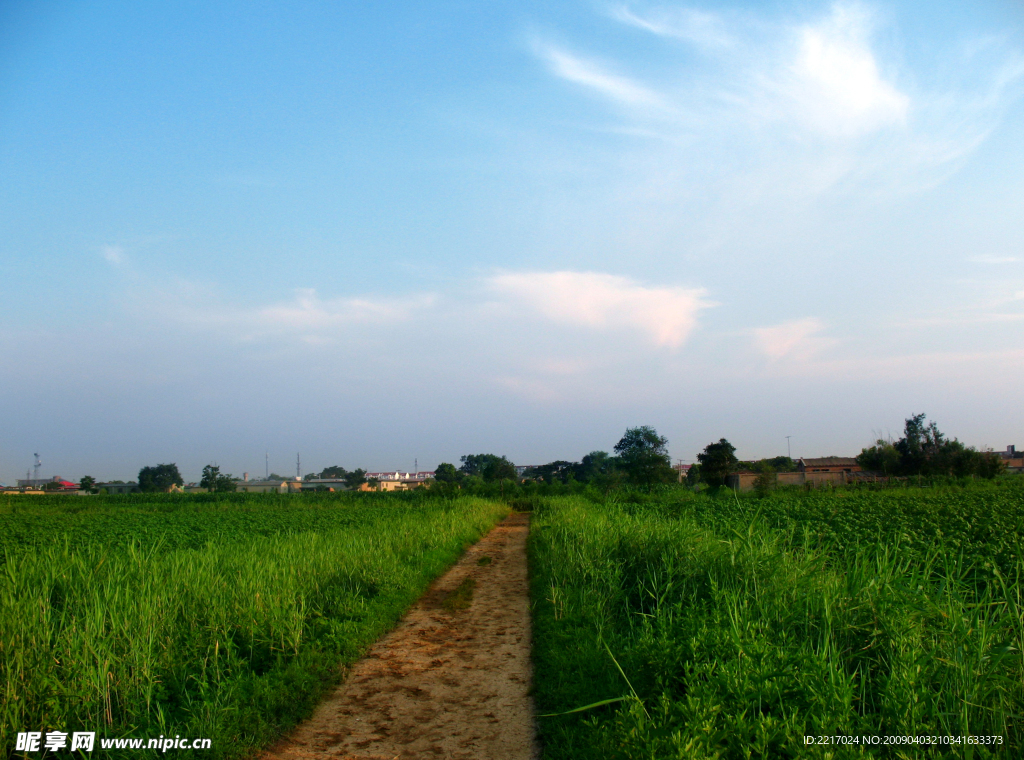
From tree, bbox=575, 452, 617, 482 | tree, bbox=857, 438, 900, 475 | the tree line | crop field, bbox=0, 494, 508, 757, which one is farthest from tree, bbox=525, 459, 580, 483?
crop field, bbox=0, 494, 508, 757

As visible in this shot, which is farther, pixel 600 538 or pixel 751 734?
pixel 600 538

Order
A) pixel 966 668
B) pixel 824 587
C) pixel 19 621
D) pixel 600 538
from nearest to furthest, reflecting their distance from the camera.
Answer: pixel 966 668 → pixel 19 621 → pixel 824 587 → pixel 600 538

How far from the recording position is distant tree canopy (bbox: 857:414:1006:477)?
43.5m

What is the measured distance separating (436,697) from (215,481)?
8820 cm

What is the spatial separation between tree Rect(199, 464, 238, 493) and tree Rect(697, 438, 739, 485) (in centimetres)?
6051

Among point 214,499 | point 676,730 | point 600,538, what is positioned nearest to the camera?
point 676,730

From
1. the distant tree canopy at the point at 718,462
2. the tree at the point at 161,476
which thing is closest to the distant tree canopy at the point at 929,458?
the distant tree canopy at the point at 718,462

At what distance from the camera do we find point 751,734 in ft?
10.7

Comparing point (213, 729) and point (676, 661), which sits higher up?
point (676, 661)

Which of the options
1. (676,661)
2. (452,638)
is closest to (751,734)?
(676,661)

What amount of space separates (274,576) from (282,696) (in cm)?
278

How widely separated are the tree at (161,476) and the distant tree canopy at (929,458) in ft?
333

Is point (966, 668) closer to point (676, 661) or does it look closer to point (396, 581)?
point (676, 661)

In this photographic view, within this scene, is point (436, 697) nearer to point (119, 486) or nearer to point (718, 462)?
point (718, 462)
